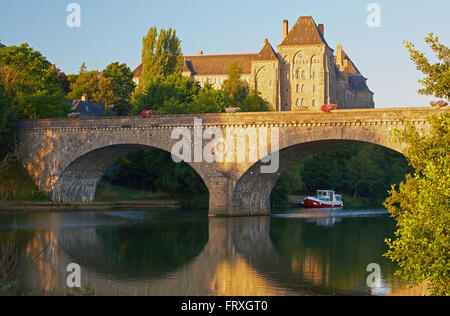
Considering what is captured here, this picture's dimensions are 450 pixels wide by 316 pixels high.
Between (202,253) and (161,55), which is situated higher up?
(161,55)

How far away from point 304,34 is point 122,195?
77.1 m

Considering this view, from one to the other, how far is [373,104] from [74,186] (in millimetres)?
106849

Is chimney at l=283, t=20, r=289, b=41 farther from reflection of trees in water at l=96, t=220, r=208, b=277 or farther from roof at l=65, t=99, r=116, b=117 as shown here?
reflection of trees in water at l=96, t=220, r=208, b=277

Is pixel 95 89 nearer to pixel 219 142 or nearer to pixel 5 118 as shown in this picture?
pixel 5 118

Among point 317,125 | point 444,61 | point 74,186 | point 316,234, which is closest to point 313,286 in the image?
point 444,61

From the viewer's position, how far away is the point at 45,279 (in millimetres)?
21156

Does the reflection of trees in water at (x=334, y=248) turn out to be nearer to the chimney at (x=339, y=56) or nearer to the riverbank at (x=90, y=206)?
the riverbank at (x=90, y=206)

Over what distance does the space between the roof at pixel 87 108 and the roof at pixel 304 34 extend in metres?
52.4

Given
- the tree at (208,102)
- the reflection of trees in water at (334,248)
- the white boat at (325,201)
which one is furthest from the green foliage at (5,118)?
the white boat at (325,201)

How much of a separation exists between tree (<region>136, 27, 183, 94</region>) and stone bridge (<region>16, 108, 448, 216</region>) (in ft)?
115

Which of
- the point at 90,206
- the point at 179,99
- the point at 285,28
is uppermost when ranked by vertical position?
the point at 285,28

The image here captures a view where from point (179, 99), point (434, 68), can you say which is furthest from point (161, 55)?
point (434, 68)

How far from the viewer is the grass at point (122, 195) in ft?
179

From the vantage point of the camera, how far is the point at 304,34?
4916 inches
